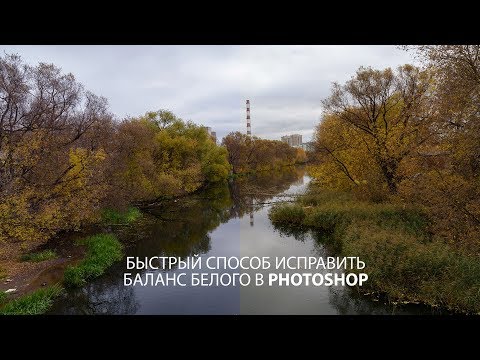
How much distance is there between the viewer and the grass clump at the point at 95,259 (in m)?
12.3

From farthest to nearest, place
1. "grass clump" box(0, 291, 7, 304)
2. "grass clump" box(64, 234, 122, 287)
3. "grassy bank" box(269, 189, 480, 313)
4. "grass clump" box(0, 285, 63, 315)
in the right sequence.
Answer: "grass clump" box(64, 234, 122, 287) → "grass clump" box(0, 291, 7, 304) → "grass clump" box(0, 285, 63, 315) → "grassy bank" box(269, 189, 480, 313)

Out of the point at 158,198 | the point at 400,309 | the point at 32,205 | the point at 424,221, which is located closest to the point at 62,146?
the point at 32,205

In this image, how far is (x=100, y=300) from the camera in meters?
11.2

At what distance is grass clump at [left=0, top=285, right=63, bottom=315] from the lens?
9.38 metres

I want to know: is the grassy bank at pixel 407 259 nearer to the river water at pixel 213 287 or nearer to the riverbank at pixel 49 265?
the river water at pixel 213 287

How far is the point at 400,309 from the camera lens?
30.1 ft

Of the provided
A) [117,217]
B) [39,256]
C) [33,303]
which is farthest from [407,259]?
[117,217]

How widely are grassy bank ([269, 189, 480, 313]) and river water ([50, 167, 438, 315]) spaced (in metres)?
0.60

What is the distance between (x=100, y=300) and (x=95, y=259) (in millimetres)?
3128

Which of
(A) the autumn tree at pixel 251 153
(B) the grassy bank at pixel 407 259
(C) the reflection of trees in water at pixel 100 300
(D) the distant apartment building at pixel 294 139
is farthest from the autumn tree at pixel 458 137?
(D) the distant apartment building at pixel 294 139

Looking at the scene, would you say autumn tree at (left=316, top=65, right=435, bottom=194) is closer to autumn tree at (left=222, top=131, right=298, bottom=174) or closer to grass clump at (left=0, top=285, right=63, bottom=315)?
grass clump at (left=0, top=285, right=63, bottom=315)

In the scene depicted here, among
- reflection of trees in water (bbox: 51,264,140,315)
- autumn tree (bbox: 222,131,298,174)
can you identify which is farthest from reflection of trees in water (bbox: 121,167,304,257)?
autumn tree (bbox: 222,131,298,174)
